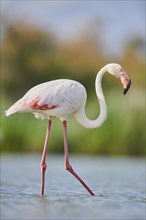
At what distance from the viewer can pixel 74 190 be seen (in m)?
9.67

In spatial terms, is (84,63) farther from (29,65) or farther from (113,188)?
(113,188)

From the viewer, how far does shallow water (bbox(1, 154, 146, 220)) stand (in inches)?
279

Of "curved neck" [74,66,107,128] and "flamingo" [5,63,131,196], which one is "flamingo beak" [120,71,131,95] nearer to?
"flamingo" [5,63,131,196]

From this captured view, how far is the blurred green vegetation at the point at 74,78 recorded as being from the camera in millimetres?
17922

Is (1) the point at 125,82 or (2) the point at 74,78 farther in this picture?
(2) the point at 74,78

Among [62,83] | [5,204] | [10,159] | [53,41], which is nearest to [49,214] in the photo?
[5,204]

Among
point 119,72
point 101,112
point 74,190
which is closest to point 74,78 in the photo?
point 74,190

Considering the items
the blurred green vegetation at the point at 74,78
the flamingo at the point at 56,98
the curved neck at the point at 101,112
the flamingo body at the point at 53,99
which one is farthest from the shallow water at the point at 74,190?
the blurred green vegetation at the point at 74,78

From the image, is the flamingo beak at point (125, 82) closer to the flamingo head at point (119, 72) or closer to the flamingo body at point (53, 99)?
the flamingo head at point (119, 72)

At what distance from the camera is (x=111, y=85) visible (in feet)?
106

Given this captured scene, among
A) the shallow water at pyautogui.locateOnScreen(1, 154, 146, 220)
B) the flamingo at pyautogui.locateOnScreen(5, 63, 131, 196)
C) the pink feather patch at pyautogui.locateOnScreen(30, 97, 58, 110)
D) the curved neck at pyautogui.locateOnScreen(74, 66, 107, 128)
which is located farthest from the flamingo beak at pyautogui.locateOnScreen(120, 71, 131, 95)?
the shallow water at pyautogui.locateOnScreen(1, 154, 146, 220)

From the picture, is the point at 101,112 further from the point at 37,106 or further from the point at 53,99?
the point at 37,106

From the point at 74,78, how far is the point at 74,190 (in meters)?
23.3

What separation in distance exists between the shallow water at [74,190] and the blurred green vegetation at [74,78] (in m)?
1.34
